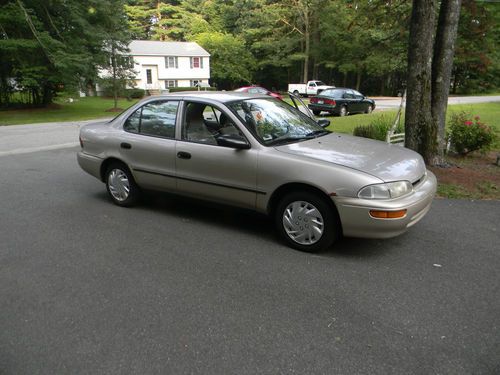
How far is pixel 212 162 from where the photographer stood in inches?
185

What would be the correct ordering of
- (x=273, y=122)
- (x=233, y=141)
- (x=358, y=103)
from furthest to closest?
(x=358, y=103) < (x=273, y=122) < (x=233, y=141)

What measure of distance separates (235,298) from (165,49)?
49.8m

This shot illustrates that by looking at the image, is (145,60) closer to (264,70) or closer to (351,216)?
(264,70)

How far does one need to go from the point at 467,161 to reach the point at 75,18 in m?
20.9

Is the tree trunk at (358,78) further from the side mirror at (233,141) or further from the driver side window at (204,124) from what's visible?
the side mirror at (233,141)

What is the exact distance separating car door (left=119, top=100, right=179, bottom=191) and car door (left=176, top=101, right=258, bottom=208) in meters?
0.17

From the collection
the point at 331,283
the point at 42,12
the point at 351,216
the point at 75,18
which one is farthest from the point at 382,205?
the point at 42,12

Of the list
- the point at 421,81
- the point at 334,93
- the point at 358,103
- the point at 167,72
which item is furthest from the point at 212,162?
the point at 167,72

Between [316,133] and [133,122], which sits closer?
[316,133]

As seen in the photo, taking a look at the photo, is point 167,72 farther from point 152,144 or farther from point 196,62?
point 152,144

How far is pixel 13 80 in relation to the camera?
25.9 metres

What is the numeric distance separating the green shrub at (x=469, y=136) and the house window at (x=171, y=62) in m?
44.2

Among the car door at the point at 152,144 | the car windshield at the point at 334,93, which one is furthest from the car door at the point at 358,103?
the car door at the point at 152,144

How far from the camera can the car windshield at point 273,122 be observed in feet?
15.2
